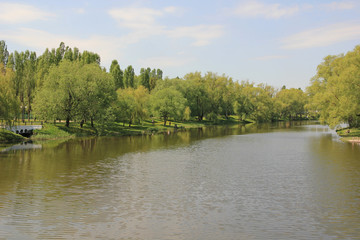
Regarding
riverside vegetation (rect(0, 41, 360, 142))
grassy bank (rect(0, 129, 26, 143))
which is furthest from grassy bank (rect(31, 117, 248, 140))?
grassy bank (rect(0, 129, 26, 143))

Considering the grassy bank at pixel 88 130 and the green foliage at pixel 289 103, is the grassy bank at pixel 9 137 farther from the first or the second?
the green foliage at pixel 289 103

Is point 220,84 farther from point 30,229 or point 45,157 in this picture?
point 30,229

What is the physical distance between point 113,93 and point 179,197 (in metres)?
60.2

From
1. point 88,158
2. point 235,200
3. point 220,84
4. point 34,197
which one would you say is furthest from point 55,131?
point 220,84

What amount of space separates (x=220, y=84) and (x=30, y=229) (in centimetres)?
13327

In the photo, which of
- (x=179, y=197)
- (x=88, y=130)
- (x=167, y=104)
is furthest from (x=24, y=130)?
(x=179, y=197)

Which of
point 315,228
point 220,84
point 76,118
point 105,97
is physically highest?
point 220,84

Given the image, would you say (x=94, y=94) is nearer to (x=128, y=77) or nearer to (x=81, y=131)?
(x=81, y=131)

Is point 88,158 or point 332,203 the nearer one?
point 332,203

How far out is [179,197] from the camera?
2359 centimetres

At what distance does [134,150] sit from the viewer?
50.3 m

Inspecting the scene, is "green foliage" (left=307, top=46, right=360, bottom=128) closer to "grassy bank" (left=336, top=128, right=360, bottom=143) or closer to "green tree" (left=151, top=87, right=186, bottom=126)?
"grassy bank" (left=336, top=128, right=360, bottom=143)

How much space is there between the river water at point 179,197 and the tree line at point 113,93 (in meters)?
23.6

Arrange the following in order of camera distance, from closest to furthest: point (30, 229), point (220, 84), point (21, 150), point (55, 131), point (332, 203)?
point (30, 229), point (332, 203), point (21, 150), point (55, 131), point (220, 84)
